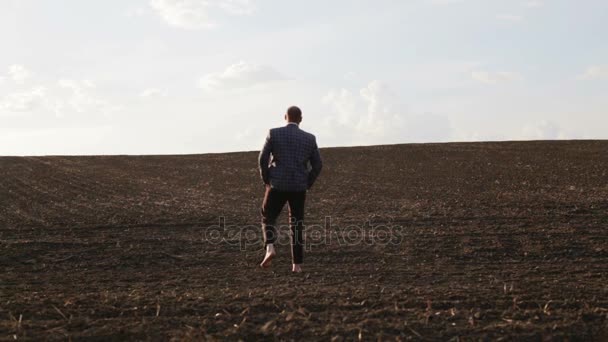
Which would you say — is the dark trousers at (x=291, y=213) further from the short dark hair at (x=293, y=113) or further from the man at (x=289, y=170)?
the short dark hair at (x=293, y=113)

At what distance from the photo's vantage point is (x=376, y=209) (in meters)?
12.8

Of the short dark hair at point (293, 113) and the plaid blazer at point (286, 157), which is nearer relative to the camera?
the plaid blazer at point (286, 157)

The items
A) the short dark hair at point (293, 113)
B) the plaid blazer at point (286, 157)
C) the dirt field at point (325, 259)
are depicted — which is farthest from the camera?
the short dark hair at point (293, 113)

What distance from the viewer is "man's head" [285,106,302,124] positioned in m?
6.70

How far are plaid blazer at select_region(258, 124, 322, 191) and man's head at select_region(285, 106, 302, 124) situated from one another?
0.27ft

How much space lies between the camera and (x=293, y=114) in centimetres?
670

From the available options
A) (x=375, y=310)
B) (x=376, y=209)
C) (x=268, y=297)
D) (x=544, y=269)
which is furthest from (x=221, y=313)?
(x=376, y=209)

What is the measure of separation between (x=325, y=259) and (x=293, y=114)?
2.17 metres

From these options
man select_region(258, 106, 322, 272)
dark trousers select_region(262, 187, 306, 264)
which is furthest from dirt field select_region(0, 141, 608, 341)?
man select_region(258, 106, 322, 272)

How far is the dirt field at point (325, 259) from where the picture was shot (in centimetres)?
431

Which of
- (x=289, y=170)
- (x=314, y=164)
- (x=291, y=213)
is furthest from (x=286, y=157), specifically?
(x=291, y=213)

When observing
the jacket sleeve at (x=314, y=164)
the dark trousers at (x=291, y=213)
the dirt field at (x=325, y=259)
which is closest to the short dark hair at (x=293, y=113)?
the jacket sleeve at (x=314, y=164)

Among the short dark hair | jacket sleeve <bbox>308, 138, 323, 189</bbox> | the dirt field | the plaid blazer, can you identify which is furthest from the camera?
jacket sleeve <bbox>308, 138, 323, 189</bbox>

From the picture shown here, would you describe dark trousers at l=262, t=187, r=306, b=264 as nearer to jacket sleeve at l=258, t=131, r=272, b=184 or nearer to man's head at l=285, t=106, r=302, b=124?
jacket sleeve at l=258, t=131, r=272, b=184
